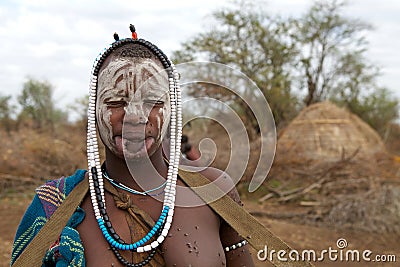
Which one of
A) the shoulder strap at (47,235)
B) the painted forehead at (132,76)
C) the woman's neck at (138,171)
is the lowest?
the shoulder strap at (47,235)

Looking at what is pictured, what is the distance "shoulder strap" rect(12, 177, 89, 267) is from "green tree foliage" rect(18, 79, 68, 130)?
16.1 m

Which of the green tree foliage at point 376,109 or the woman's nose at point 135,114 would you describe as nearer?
the woman's nose at point 135,114

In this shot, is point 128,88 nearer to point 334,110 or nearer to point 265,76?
point 334,110

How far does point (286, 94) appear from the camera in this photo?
16453 mm

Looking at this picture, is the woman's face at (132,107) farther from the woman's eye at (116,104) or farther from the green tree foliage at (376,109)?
the green tree foliage at (376,109)

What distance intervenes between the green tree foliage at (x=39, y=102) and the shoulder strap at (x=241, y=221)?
1618cm

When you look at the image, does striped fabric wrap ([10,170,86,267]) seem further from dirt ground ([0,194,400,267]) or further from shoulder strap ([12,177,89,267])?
dirt ground ([0,194,400,267])

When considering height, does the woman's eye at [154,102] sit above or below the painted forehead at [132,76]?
below

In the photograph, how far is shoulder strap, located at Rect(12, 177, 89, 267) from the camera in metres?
1.59

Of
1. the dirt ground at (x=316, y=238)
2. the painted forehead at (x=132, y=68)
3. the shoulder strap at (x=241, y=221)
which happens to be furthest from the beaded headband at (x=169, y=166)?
the dirt ground at (x=316, y=238)

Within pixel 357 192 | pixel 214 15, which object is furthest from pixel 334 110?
pixel 214 15

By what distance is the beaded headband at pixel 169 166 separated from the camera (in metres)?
1.55

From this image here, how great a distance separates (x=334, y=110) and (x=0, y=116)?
10545 millimetres

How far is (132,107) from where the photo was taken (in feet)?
5.09
